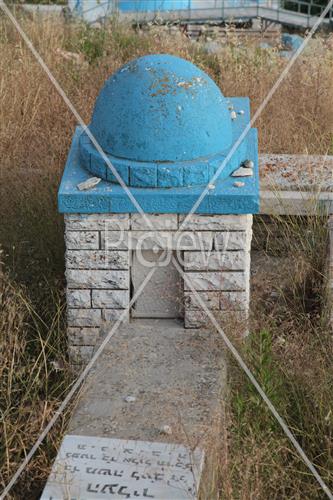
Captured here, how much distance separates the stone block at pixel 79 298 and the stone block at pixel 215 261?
507 mm

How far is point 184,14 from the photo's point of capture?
12.6 meters

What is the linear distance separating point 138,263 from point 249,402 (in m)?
0.94

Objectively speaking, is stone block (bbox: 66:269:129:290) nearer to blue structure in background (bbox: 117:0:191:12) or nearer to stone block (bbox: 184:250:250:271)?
stone block (bbox: 184:250:250:271)

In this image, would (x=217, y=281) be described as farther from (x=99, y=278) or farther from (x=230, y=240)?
(x=99, y=278)

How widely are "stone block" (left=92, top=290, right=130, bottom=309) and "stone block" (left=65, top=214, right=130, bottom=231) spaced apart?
0.33 m

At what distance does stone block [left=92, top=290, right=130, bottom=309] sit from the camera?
414cm

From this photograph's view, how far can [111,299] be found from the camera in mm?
4152

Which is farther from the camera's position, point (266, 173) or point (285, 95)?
point (285, 95)

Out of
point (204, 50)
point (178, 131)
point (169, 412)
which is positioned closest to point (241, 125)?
point (178, 131)

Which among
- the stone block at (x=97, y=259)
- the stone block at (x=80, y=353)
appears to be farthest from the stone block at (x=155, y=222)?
the stone block at (x=80, y=353)

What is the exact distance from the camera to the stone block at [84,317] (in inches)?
165

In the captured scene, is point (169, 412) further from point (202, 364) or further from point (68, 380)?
point (68, 380)

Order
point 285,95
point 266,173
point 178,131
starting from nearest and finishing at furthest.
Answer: point 178,131
point 266,173
point 285,95

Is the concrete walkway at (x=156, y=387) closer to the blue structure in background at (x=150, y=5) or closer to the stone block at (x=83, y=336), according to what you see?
the stone block at (x=83, y=336)
